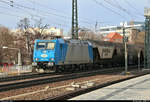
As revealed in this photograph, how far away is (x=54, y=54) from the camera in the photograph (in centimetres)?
2128

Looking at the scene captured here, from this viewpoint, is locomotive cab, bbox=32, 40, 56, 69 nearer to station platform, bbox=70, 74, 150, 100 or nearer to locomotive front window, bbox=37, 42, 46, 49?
Result: locomotive front window, bbox=37, 42, 46, 49

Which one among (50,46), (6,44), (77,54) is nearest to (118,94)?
(50,46)

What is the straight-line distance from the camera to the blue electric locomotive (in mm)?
21444

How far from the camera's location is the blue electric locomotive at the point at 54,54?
2144 centimetres

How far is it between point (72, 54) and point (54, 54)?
326cm

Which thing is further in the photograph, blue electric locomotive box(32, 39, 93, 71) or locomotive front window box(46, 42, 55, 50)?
locomotive front window box(46, 42, 55, 50)

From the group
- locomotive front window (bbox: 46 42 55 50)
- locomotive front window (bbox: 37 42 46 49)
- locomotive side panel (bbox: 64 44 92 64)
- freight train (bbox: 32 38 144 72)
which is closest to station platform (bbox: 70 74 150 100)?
freight train (bbox: 32 38 144 72)

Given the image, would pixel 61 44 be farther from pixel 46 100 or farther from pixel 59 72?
pixel 46 100

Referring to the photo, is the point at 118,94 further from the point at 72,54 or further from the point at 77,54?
the point at 77,54

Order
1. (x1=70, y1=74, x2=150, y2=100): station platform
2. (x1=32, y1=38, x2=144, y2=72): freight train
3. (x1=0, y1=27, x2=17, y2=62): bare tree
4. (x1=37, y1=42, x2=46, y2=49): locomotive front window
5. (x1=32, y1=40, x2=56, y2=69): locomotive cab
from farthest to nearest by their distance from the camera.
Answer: (x1=0, y1=27, x2=17, y2=62): bare tree, (x1=37, y1=42, x2=46, y2=49): locomotive front window, (x1=32, y1=38, x2=144, y2=72): freight train, (x1=32, y1=40, x2=56, y2=69): locomotive cab, (x1=70, y1=74, x2=150, y2=100): station platform

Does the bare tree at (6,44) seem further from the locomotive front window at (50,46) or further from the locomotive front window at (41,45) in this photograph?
the locomotive front window at (50,46)

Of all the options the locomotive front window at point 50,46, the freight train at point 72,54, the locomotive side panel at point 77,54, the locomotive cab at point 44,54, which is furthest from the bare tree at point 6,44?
the locomotive front window at point 50,46

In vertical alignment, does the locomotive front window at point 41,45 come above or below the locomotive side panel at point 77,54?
above

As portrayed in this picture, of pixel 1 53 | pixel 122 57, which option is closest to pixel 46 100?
pixel 122 57
